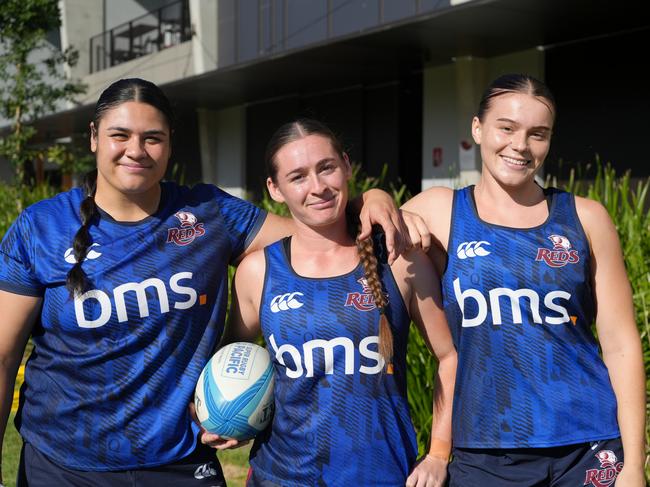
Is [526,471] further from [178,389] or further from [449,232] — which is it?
[178,389]

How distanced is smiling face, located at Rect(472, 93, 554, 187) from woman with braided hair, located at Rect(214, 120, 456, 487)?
16.8 inches

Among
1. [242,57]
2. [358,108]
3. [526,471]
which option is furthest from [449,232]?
[242,57]

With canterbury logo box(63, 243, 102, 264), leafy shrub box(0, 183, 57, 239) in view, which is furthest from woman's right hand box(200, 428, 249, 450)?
leafy shrub box(0, 183, 57, 239)

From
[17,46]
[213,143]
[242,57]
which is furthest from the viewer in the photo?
[213,143]

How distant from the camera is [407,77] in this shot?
1656cm

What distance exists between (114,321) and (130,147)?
61 cm

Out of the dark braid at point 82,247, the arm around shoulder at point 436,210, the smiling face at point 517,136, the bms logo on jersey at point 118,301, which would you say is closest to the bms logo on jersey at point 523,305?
the arm around shoulder at point 436,210

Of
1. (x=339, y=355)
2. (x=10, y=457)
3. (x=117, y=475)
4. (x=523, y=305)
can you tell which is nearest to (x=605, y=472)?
(x=523, y=305)

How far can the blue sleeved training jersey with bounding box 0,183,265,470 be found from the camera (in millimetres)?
2914

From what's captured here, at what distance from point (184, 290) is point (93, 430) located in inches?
23.1

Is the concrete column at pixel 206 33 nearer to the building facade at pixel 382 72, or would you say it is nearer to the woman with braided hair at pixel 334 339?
the building facade at pixel 382 72

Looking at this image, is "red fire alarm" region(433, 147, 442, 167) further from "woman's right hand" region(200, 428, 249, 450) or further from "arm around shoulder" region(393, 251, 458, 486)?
"woman's right hand" region(200, 428, 249, 450)

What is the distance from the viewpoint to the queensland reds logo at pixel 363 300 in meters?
2.83

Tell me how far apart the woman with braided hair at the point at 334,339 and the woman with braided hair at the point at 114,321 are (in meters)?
0.21
